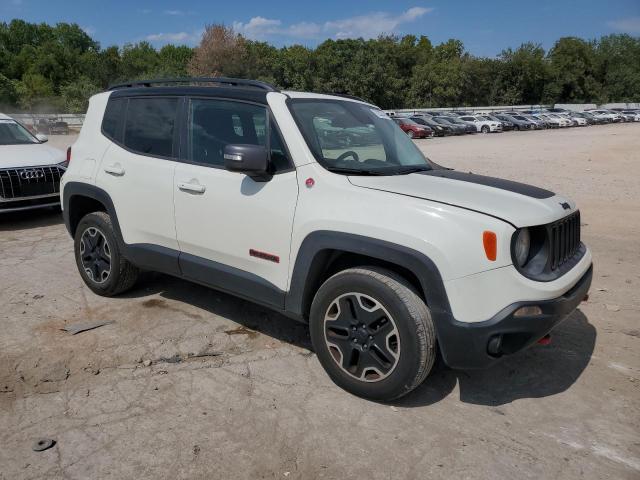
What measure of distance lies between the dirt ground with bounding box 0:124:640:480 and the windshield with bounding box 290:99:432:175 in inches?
57.3

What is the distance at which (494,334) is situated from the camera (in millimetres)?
2859

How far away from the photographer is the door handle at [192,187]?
3.87m

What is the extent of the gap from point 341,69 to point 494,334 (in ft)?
219

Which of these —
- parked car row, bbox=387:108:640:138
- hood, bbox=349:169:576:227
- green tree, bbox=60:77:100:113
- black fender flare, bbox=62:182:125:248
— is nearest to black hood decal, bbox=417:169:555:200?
hood, bbox=349:169:576:227

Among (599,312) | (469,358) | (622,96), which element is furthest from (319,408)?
(622,96)

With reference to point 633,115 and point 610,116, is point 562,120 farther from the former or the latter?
point 633,115

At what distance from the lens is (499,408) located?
3314 millimetres

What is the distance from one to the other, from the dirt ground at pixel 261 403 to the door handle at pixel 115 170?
120 centimetres

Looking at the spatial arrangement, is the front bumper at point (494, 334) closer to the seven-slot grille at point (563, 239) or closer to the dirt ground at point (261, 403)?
the seven-slot grille at point (563, 239)

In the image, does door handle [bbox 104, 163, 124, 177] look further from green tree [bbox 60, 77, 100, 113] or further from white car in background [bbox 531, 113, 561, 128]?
green tree [bbox 60, 77, 100, 113]

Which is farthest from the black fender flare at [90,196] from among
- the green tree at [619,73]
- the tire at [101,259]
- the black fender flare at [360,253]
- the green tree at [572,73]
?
the green tree at [619,73]

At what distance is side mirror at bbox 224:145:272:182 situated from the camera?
3.38 metres

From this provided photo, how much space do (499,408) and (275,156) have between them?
213 centimetres

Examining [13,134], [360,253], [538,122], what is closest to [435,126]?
[538,122]
